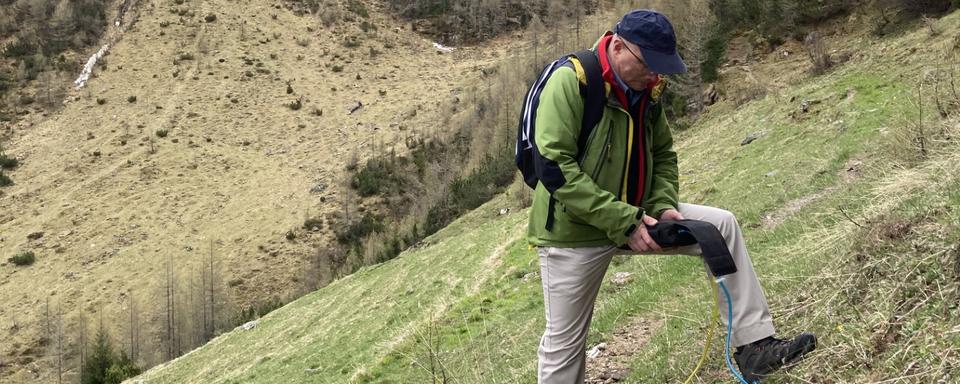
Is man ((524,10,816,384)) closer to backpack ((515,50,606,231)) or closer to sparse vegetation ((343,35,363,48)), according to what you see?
backpack ((515,50,606,231))

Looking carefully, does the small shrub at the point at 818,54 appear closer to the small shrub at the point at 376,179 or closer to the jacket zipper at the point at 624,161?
the jacket zipper at the point at 624,161

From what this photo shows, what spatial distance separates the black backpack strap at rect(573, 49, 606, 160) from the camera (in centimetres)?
317

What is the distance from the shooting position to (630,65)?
3186mm

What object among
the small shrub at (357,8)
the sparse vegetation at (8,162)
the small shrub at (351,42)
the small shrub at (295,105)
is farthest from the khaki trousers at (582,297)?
the small shrub at (357,8)

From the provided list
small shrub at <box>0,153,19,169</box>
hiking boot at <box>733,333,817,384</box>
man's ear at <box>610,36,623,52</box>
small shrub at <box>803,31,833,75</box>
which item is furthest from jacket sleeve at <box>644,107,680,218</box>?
small shrub at <box>0,153,19,169</box>

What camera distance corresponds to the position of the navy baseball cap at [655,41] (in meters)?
3.14

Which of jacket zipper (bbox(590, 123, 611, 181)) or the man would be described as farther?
jacket zipper (bbox(590, 123, 611, 181))

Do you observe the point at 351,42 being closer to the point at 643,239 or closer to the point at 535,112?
the point at 535,112

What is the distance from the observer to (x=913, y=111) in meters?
10.8

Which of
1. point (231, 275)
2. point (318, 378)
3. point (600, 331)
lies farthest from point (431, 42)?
point (600, 331)

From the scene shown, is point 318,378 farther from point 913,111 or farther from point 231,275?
point 231,275

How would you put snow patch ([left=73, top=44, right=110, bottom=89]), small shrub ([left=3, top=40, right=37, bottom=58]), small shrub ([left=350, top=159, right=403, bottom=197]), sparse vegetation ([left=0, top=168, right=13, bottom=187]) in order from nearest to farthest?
sparse vegetation ([left=0, top=168, right=13, bottom=187]) < small shrub ([left=350, top=159, right=403, bottom=197]) < snow patch ([left=73, top=44, right=110, bottom=89]) < small shrub ([left=3, top=40, right=37, bottom=58])

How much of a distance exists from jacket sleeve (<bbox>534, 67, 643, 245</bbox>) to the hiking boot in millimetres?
927

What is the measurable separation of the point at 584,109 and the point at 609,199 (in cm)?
43
